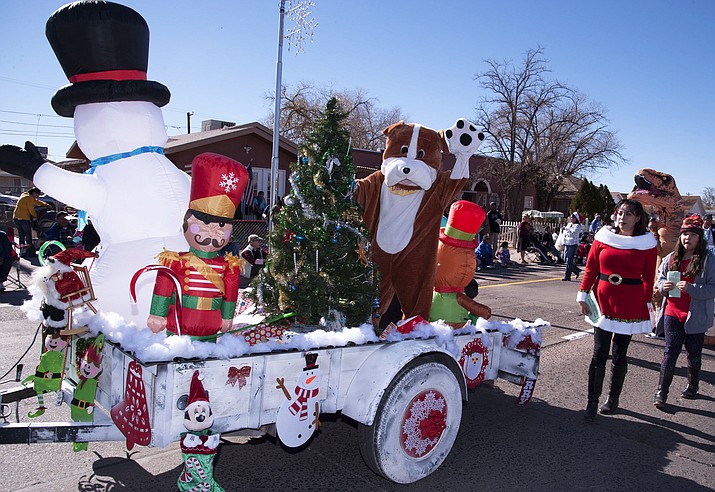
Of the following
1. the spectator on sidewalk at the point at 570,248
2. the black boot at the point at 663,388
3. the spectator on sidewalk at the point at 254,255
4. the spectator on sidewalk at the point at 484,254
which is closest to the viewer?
the black boot at the point at 663,388

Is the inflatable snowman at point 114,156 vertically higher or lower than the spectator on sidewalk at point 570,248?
higher

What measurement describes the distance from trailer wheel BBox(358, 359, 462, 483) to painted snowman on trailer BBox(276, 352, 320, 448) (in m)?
0.37

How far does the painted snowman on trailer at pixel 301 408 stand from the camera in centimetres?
283

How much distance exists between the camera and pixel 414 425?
323cm

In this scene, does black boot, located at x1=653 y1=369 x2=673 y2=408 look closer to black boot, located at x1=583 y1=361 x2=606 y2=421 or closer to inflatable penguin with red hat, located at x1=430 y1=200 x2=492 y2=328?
black boot, located at x1=583 y1=361 x2=606 y2=421

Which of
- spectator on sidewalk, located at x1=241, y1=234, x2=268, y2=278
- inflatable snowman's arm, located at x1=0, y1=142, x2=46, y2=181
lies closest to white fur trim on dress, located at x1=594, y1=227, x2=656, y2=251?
inflatable snowman's arm, located at x1=0, y1=142, x2=46, y2=181

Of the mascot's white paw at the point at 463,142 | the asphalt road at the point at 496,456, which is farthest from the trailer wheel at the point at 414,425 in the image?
the mascot's white paw at the point at 463,142

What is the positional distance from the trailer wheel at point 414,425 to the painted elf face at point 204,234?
1289 mm

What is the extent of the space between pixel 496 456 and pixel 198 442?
7.19 ft

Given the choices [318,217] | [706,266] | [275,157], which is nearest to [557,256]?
[275,157]

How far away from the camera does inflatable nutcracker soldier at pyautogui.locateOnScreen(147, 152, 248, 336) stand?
3.00m

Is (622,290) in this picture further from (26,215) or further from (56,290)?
(26,215)

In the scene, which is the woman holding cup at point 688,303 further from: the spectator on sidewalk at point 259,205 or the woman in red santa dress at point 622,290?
the spectator on sidewalk at point 259,205

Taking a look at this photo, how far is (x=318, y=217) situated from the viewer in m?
3.75
